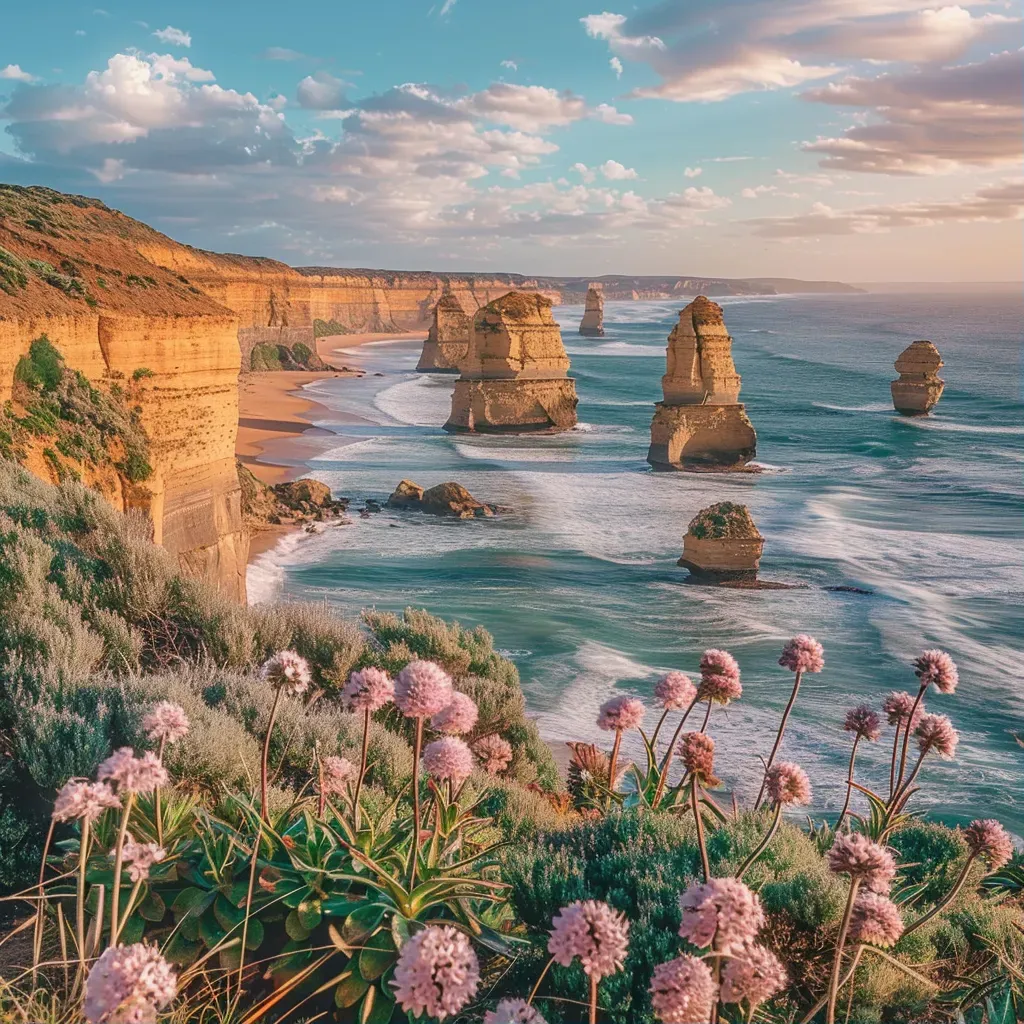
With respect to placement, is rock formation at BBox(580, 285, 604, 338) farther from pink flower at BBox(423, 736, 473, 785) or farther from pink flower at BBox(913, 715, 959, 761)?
pink flower at BBox(423, 736, 473, 785)

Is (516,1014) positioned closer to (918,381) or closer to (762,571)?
(762,571)

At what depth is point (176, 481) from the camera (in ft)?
48.1

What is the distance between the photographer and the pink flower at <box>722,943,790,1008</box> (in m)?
2.28

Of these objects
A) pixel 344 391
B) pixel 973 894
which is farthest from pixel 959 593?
pixel 344 391

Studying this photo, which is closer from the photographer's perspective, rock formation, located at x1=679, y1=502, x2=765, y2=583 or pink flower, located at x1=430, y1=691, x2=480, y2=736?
pink flower, located at x1=430, y1=691, x2=480, y2=736

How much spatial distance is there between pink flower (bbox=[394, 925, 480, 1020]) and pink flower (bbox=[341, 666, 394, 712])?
136 cm

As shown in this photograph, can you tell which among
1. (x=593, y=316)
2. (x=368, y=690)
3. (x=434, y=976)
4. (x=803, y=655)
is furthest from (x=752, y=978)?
(x=593, y=316)

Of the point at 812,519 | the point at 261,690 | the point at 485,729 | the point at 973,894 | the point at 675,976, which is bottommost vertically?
the point at 812,519

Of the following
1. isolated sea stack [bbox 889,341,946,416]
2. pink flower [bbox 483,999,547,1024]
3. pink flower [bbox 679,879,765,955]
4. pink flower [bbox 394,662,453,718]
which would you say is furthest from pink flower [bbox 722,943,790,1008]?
isolated sea stack [bbox 889,341,946,416]

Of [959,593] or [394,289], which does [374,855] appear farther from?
[394,289]

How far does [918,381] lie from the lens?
56875 millimetres

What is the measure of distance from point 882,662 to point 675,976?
655 inches

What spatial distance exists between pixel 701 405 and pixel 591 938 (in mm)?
38209

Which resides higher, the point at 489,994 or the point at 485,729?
the point at 489,994
